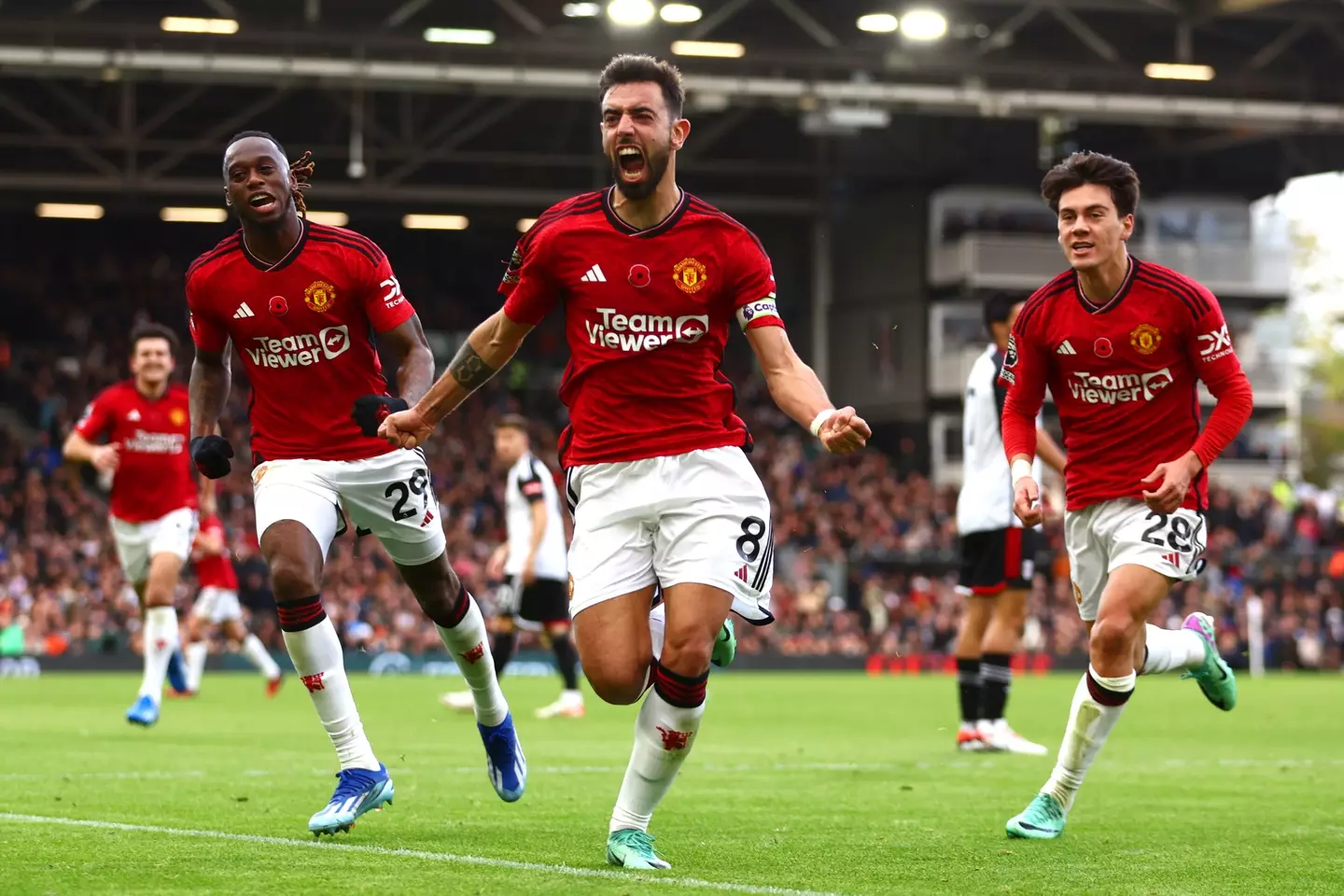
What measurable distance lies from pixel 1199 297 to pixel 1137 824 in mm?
2140

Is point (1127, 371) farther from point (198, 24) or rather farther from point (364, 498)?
point (198, 24)

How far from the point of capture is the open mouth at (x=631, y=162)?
6355 mm

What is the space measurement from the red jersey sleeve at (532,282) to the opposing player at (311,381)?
98cm

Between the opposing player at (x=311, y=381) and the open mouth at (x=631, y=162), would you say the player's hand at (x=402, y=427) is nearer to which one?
the opposing player at (x=311, y=381)

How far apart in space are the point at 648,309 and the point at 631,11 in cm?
2544

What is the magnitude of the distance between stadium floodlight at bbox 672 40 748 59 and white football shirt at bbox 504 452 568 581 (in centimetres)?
1733

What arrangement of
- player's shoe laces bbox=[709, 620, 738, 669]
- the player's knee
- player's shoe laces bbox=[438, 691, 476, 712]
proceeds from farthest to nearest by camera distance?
player's shoe laces bbox=[438, 691, 476, 712]
the player's knee
player's shoe laces bbox=[709, 620, 738, 669]

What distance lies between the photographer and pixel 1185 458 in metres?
7.30

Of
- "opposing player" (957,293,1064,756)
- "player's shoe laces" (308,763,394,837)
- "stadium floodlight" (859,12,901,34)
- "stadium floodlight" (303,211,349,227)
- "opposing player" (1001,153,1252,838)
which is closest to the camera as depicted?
"player's shoe laces" (308,763,394,837)

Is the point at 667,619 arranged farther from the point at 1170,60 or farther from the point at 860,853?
the point at 1170,60

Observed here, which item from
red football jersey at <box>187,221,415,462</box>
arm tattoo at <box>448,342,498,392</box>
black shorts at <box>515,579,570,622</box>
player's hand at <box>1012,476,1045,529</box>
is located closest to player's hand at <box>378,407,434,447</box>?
arm tattoo at <box>448,342,498,392</box>

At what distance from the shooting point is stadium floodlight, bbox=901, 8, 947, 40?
1266 inches

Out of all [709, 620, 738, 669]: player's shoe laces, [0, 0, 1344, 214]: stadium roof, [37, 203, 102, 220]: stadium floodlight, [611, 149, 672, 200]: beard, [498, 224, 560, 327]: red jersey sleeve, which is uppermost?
[0, 0, 1344, 214]: stadium roof

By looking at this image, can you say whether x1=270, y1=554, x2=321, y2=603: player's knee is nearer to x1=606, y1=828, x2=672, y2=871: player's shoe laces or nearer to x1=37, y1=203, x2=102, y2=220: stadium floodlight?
x1=606, y1=828, x2=672, y2=871: player's shoe laces
